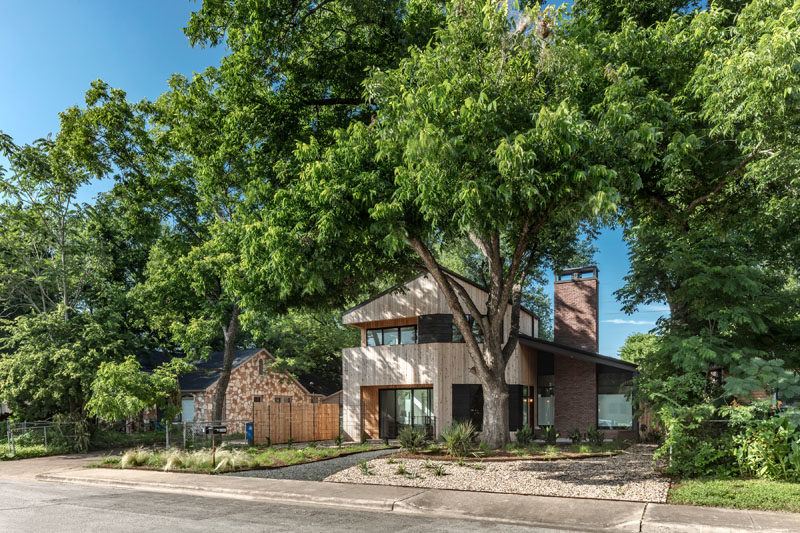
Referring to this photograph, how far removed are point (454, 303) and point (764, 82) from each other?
10219mm

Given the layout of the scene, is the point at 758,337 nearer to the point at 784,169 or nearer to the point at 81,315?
the point at 784,169

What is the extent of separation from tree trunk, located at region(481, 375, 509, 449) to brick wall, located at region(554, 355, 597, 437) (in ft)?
29.2

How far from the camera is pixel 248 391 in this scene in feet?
122

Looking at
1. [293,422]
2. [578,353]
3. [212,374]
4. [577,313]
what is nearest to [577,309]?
[577,313]

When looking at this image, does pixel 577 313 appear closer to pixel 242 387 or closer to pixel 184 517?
pixel 184 517

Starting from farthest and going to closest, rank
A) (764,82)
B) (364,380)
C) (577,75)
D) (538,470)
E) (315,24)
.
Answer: (364,380) < (315,24) < (538,470) < (577,75) < (764,82)

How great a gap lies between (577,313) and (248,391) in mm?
21458

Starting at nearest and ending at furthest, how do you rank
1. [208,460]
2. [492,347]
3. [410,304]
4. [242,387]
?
1. [208,460]
2. [492,347]
3. [410,304]
4. [242,387]

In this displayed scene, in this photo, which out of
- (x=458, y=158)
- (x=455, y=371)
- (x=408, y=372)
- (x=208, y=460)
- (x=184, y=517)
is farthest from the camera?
(x=408, y=372)

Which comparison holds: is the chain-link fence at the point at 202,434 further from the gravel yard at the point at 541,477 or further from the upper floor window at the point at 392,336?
the gravel yard at the point at 541,477

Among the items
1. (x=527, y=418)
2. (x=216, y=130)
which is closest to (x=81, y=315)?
(x=216, y=130)

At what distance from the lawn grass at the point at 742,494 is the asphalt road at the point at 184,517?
373 cm

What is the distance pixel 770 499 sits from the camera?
1005 cm

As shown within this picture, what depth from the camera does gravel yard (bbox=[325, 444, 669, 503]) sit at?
465 inches
